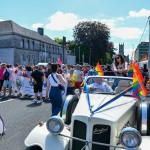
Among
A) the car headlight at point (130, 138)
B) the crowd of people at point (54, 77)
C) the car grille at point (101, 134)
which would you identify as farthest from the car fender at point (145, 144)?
the crowd of people at point (54, 77)

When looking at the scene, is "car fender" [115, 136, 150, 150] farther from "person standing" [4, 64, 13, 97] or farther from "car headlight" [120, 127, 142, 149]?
"person standing" [4, 64, 13, 97]

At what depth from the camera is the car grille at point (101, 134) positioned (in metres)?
4.36

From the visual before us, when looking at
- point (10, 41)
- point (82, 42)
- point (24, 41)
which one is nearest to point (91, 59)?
point (82, 42)

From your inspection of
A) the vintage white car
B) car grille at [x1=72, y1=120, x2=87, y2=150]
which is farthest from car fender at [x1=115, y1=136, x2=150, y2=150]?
car grille at [x1=72, y1=120, x2=87, y2=150]

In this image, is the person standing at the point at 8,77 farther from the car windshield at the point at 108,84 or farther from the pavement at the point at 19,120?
the car windshield at the point at 108,84

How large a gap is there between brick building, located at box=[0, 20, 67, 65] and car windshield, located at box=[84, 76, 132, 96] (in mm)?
49471

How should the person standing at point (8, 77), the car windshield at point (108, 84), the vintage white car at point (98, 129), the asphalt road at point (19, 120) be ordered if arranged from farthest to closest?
1. the person standing at point (8, 77)
2. the asphalt road at point (19, 120)
3. the car windshield at point (108, 84)
4. the vintage white car at point (98, 129)

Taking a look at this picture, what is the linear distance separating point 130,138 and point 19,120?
549cm

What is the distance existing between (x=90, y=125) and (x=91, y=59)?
75.5 m

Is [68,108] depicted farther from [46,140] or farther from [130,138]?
[130,138]

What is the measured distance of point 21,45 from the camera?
192ft

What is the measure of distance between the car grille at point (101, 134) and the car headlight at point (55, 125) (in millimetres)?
594

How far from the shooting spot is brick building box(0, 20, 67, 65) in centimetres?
5494

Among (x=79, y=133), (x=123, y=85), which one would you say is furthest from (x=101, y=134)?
(x=123, y=85)
